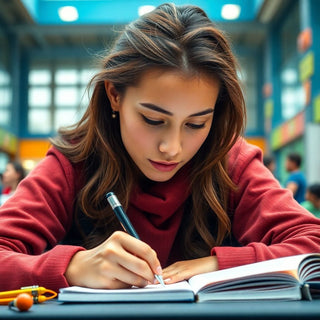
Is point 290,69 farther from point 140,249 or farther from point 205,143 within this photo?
point 140,249

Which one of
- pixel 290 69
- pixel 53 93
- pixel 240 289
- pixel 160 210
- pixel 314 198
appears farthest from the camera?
pixel 53 93

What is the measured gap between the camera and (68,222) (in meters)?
1.20

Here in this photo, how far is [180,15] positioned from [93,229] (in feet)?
1.66

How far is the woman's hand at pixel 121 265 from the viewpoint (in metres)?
0.79

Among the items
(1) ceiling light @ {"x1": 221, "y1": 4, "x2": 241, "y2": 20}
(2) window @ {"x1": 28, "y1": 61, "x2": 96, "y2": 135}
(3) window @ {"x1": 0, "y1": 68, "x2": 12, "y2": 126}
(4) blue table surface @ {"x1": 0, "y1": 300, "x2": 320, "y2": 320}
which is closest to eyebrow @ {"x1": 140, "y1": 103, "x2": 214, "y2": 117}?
(4) blue table surface @ {"x1": 0, "y1": 300, "x2": 320, "y2": 320}

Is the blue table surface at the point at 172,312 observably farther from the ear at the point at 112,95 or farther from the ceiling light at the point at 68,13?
the ceiling light at the point at 68,13

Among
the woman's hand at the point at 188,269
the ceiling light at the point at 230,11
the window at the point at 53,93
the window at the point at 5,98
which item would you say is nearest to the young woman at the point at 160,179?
the woman's hand at the point at 188,269

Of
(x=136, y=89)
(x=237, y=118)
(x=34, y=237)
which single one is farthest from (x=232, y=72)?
(x=34, y=237)

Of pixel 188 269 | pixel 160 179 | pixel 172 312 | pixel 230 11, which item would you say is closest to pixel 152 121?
pixel 160 179

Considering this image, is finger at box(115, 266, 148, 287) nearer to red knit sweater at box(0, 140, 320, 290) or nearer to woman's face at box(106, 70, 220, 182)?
red knit sweater at box(0, 140, 320, 290)

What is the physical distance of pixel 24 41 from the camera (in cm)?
1159

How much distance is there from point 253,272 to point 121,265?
0.66ft

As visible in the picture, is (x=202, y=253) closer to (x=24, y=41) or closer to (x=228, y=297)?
(x=228, y=297)

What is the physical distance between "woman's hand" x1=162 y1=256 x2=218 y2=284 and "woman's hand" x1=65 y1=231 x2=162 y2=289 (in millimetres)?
68
